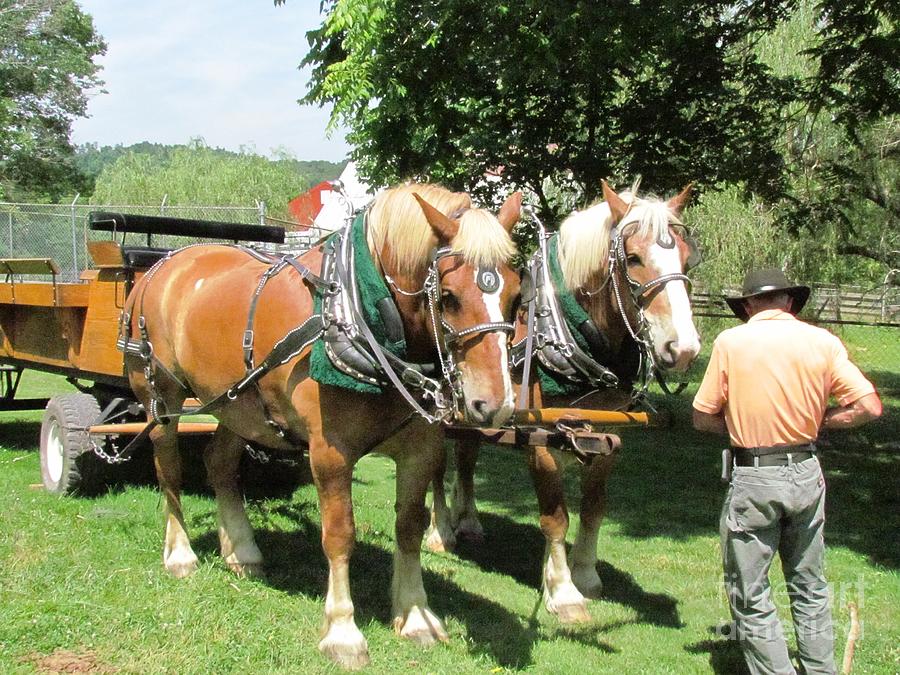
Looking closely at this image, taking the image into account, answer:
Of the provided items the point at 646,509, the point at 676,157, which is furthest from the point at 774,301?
the point at 676,157

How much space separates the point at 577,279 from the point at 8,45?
28459 mm

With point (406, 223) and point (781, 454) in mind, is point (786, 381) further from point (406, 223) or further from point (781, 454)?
point (406, 223)

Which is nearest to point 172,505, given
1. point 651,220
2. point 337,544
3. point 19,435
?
point 337,544

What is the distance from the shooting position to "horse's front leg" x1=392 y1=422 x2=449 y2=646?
4055 mm

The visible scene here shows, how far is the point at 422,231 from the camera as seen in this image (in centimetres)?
352

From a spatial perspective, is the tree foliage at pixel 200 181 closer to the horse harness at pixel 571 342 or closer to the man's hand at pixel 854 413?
the horse harness at pixel 571 342

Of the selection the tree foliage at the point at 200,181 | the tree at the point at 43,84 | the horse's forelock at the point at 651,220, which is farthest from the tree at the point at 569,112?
the tree foliage at the point at 200,181

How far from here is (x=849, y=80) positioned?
28.6 ft

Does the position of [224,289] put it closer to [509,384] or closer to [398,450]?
[398,450]

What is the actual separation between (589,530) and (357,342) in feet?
7.05

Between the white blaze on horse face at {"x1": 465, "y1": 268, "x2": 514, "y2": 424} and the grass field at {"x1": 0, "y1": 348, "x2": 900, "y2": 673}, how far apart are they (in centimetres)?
136

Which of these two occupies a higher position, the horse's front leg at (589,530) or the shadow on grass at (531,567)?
the horse's front leg at (589,530)

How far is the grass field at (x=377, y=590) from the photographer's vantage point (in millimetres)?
3818

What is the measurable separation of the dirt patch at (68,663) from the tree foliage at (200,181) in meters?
33.9
